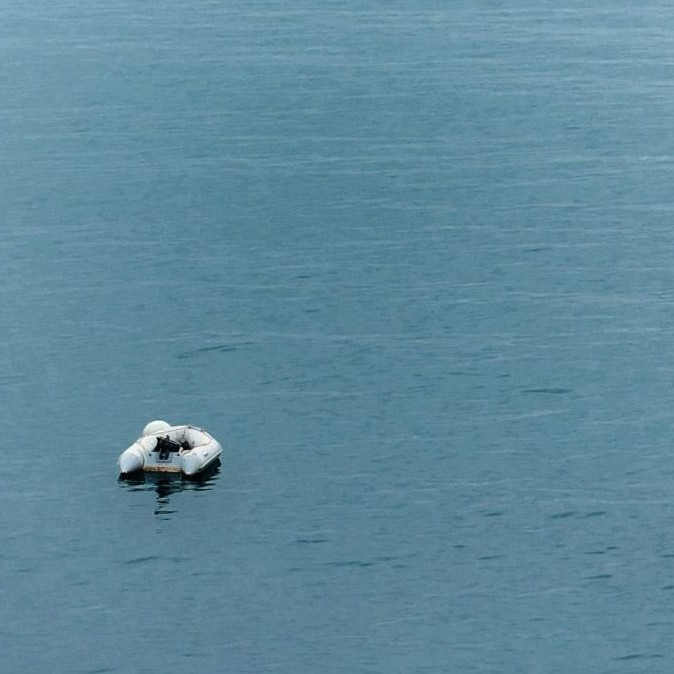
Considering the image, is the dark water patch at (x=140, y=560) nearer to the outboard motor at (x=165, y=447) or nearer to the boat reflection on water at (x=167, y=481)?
the boat reflection on water at (x=167, y=481)

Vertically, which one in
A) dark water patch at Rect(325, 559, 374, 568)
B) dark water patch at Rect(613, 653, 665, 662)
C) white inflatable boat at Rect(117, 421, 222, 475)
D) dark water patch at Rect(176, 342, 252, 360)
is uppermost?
dark water patch at Rect(176, 342, 252, 360)

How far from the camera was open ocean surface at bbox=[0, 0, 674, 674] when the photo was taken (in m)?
107

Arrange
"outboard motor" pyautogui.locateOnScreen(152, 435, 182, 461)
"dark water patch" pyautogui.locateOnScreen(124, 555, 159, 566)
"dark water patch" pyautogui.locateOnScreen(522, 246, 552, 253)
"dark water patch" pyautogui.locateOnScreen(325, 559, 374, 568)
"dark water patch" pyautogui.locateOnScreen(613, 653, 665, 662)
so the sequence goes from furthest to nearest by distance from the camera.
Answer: "dark water patch" pyautogui.locateOnScreen(522, 246, 552, 253) < "outboard motor" pyautogui.locateOnScreen(152, 435, 182, 461) < "dark water patch" pyautogui.locateOnScreen(124, 555, 159, 566) < "dark water patch" pyautogui.locateOnScreen(325, 559, 374, 568) < "dark water patch" pyautogui.locateOnScreen(613, 653, 665, 662)

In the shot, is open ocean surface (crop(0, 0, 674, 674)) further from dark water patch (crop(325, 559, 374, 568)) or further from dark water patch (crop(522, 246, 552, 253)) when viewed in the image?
dark water patch (crop(325, 559, 374, 568))

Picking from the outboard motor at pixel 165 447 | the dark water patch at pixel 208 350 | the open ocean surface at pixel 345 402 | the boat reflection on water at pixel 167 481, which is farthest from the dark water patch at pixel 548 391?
the outboard motor at pixel 165 447

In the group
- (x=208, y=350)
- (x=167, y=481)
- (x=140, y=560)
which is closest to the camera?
(x=140, y=560)

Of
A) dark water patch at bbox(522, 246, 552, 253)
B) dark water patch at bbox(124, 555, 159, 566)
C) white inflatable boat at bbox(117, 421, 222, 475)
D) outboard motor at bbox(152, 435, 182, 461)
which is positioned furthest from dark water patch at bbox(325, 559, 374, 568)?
dark water patch at bbox(522, 246, 552, 253)

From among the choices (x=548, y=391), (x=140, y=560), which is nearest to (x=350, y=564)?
(x=140, y=560)

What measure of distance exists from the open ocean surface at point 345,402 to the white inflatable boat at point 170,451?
175 centimetres

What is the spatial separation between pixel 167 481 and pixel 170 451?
228cm

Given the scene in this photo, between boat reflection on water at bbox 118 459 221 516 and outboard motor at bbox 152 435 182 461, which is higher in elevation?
outboard motor at bbox 152 435 182 461

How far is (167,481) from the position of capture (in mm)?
127688

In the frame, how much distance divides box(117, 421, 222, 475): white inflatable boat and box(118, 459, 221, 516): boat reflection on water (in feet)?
1.49

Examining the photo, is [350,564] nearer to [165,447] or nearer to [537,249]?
[165,447]
